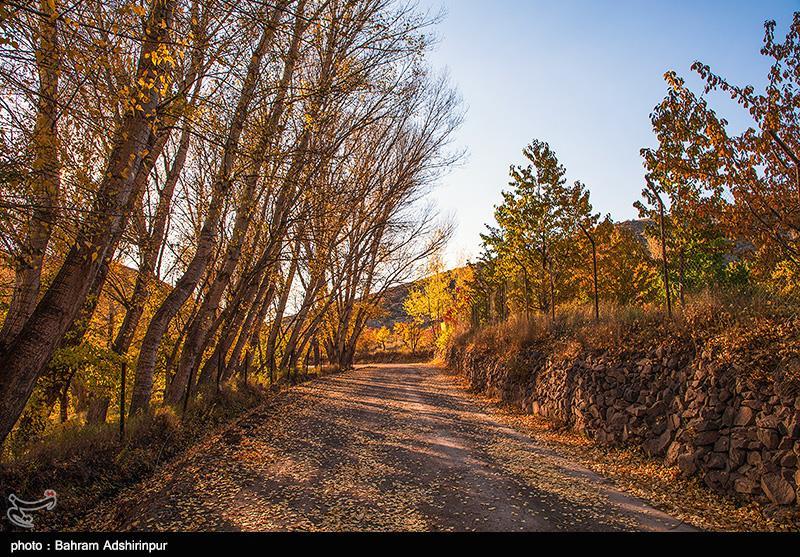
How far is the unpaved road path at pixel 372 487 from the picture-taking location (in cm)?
492

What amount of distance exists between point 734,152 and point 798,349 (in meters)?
2.94

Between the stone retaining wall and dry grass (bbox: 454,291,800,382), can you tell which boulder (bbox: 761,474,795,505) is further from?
dry grass (bbox: 454,291,800,382)

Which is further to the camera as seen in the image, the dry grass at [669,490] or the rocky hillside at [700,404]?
the rocky hillside at [700,404]

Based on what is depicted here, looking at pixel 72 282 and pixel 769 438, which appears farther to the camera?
pixel 769 438

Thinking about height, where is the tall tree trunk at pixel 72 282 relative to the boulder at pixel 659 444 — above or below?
above

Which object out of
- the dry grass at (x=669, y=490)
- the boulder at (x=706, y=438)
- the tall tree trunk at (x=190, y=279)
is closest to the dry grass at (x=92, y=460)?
the tall tree trunk at (x=190, y=279)

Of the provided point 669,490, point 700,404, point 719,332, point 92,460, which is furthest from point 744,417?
point 92,460

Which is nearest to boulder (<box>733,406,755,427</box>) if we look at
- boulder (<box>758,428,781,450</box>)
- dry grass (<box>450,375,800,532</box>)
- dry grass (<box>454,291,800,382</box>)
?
boulder (<box>758,428,781,450</box>)

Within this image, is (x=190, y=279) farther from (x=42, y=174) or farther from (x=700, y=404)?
(x=700, y=404)

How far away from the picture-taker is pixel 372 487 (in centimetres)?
611

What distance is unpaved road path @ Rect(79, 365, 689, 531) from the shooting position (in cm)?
492

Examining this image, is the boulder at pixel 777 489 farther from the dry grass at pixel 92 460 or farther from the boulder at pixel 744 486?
the dry grass at pixel 92 460

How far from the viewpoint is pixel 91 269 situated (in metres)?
4.98

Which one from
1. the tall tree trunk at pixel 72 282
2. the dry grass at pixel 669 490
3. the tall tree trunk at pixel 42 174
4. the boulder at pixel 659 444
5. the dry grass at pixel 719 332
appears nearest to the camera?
the tall tree trunk at pixel 42 174
